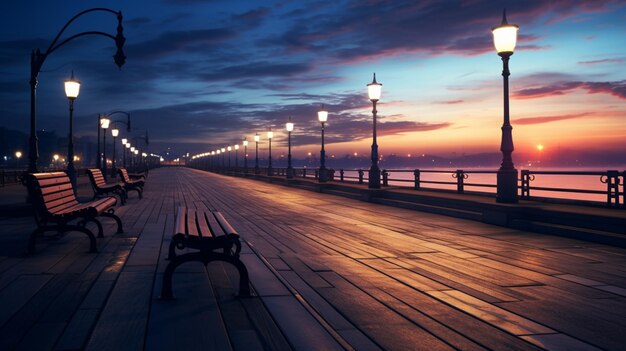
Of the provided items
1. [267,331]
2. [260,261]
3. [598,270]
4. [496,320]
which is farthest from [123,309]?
[598,270]

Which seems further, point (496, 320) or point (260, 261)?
point (260, 261)

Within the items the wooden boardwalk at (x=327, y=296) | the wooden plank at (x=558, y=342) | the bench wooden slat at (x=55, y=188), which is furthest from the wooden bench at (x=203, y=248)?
the bench wooden slat at (x=55, y=188)

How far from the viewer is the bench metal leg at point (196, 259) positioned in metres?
5.05

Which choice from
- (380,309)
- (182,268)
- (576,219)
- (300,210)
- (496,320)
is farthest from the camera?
(300,210)

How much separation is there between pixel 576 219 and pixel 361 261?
523 centimetres

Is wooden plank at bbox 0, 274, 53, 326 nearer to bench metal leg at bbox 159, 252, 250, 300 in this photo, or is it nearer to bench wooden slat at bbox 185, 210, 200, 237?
bench metal leg at bbox 159, 252, 250, 300

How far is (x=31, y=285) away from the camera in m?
5.61

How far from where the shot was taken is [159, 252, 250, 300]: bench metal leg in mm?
5047

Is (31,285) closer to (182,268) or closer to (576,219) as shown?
(182,268)

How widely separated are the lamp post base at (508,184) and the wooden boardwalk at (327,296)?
9.56 feet

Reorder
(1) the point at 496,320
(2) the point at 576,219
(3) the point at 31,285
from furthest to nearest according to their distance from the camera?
(2) the point at 576,219
(3) the point at 31,285
(1) the point at 496,320

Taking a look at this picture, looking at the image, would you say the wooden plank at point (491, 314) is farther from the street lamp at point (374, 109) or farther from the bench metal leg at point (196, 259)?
the street lamp at point (374, 109)

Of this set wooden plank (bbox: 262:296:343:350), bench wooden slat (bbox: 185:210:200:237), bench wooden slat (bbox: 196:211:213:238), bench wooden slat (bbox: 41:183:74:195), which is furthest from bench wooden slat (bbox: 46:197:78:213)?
wooden plank (bbox: 262:296:343:350)

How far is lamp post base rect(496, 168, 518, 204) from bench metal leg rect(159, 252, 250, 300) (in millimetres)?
8752
